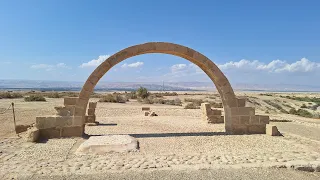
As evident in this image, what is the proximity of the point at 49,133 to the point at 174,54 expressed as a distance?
548 cm

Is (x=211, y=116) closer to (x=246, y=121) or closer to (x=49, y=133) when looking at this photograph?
(x=246, y=121)

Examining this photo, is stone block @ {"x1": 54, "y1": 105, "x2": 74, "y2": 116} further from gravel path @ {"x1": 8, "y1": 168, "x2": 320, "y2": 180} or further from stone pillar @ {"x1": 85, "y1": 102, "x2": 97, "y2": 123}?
gravel path @ {"x1": 8, "y1": 168, "x2": 320, "y2": 180}

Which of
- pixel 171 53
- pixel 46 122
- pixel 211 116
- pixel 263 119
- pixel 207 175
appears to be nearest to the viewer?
pixel 207 175

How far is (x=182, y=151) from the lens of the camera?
812cm

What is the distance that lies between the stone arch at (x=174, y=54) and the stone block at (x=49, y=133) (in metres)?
0.90

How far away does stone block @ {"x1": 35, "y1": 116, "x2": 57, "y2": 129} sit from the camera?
32.1ft

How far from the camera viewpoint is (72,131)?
32.9 feet

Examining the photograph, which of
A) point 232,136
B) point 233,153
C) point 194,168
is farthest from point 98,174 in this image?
point 232,136

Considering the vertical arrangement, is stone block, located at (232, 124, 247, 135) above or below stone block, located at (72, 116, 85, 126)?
below

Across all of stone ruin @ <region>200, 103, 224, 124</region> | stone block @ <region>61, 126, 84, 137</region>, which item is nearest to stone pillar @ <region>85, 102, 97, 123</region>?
stone block @ <region>61, 126, 84, 137</region>

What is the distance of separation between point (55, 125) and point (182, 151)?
15.3 feet

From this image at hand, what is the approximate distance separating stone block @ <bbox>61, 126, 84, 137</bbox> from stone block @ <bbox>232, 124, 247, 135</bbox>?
5814 mm

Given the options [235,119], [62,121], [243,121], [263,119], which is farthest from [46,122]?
[263,119]

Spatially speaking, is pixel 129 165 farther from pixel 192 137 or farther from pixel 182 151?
pixel 192 137
